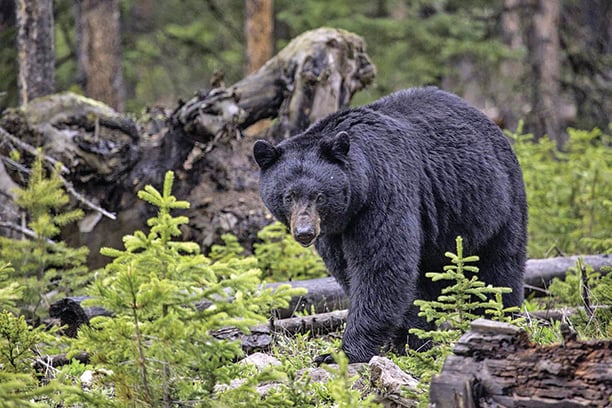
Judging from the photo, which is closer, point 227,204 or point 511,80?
point 227,204

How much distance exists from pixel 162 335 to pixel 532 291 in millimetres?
5129

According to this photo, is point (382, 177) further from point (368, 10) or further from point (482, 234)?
point (368, 10)

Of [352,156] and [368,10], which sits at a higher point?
[368,10]

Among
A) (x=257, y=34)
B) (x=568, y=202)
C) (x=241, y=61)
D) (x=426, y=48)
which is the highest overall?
(x=257, y=34)

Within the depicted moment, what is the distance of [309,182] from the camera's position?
4.71 m

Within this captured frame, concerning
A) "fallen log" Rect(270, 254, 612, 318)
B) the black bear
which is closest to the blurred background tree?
"fallen log" Rect(270, 254, 612, 318)

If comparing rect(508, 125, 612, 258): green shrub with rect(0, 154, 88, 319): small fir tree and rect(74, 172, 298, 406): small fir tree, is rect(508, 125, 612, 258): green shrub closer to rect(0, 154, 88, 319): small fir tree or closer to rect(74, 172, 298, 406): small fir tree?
rect(0, 154, 88, 319): small fir tree

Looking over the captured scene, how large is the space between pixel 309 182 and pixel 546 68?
10.8m

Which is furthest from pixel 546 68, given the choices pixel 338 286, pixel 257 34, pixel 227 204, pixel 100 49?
pixel 338 286

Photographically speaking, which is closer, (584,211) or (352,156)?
(352,156)

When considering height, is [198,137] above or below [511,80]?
below

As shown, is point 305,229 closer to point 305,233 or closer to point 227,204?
point 305,233

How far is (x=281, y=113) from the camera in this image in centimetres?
813

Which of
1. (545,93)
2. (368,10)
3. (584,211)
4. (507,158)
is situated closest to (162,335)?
(507,158)
